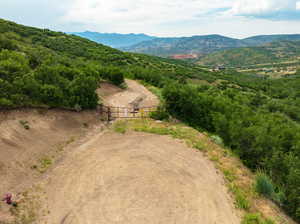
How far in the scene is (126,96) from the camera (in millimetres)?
28984

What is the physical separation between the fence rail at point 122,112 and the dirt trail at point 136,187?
5.53m

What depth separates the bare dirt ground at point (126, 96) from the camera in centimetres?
2640

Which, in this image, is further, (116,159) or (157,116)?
(157,116)

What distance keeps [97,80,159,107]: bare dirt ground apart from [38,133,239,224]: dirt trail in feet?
34.6

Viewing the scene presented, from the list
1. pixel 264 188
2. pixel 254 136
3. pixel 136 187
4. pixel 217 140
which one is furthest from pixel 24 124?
pixel 254 136

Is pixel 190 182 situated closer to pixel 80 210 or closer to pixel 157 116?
pixel 80 210

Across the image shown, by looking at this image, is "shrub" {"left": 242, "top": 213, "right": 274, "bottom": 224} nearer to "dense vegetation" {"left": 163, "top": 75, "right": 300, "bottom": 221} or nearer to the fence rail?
"dense vegetation" {"left": 163, "top": 75, "right": 300, "bottom": 221}

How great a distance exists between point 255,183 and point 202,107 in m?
12.4

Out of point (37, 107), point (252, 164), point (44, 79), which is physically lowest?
point (252, 164)

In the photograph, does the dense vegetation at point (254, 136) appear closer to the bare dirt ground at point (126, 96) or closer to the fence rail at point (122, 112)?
the fence rail at point (122, 112)

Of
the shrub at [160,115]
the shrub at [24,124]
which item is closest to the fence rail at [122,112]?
the shrub at [160,115]

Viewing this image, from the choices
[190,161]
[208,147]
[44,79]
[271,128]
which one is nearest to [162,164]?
[190,161]

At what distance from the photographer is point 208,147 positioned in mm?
16734

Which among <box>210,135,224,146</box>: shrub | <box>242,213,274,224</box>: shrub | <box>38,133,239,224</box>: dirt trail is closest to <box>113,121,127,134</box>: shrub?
<box>38,133,239,224</box>: dirt trail
